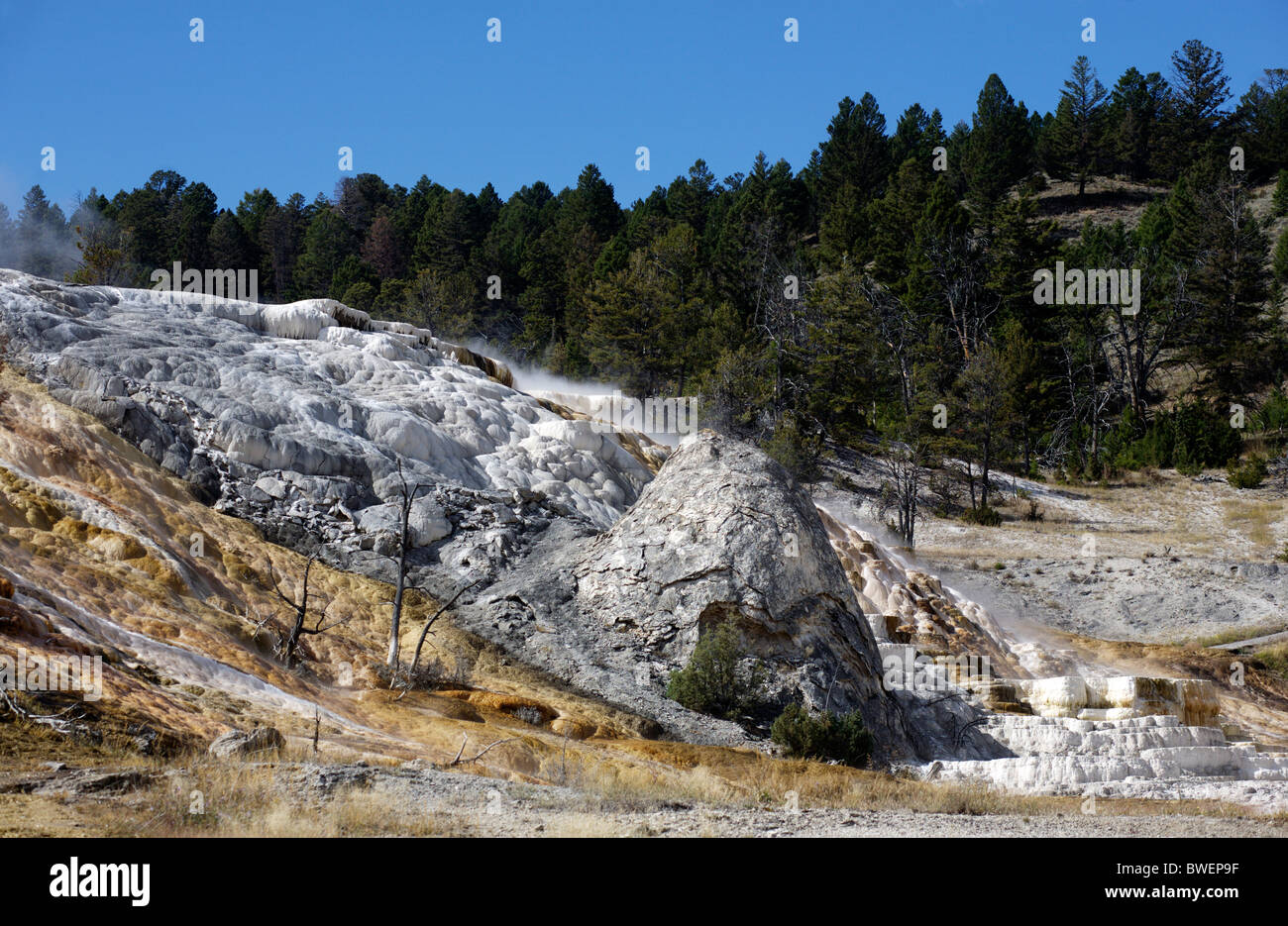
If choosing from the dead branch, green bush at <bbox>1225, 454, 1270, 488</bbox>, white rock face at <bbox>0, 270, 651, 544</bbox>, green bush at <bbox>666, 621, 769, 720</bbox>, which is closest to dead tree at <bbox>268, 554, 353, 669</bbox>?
the dead branch

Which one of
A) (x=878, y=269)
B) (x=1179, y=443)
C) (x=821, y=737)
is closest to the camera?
(x=821, y=737)

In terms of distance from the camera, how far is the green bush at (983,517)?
138ft

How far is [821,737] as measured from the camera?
1697cm

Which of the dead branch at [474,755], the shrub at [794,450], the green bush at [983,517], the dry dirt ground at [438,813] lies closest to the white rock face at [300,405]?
the dead branch at [474,755]

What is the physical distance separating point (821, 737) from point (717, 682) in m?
2.17

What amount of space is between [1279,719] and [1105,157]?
7309cm

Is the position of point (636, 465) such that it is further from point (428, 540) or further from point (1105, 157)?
point (1105, 157)

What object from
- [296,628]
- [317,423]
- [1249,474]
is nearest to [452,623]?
[296,628]

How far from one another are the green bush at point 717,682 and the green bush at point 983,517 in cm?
2547

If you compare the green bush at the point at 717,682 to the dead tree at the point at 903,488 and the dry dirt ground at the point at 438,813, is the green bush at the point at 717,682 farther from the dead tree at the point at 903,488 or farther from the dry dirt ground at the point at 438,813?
the dead tree at the point at 903,488

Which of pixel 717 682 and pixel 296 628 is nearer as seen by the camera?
pixel 296 628

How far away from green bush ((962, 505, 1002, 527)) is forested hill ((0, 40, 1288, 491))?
2.88 metres

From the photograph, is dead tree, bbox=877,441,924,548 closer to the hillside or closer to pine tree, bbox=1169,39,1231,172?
the hillside

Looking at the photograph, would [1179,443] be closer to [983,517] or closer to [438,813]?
[983,517]
